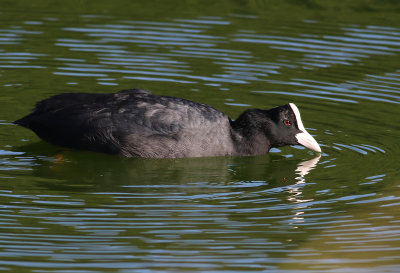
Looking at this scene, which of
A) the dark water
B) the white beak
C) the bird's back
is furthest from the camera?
the white beak

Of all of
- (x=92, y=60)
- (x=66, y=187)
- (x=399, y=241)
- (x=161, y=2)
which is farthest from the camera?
(x=161, y=2)

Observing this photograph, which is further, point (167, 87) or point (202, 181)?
point (167, 87)

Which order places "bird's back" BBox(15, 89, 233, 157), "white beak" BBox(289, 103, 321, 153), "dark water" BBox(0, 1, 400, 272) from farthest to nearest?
"white beak" BBox(289, 103, 321, 153) < "bird's back" BBox(15, 89, 233, 157) < "dark water" BBox(0, 1, 400, 272)

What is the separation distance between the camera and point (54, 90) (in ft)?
37.3

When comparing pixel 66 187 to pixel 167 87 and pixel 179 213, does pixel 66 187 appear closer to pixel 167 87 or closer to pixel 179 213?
pixel 179 213

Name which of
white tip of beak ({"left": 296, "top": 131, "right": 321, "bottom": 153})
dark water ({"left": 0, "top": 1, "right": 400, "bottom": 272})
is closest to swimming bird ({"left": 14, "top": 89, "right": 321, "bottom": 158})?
white tip of beak ({"left": 296, "top": 131, "right": 321, "bottom": 153})

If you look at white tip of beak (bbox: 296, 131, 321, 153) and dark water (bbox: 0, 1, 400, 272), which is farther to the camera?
white tip of beak (bbox: 296, 131, 321, 153)

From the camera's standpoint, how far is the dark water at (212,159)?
693 centimetres

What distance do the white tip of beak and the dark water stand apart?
15 cm

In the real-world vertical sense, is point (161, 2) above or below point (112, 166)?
above

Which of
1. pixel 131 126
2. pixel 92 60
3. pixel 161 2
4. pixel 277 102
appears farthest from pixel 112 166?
pixel 161 2

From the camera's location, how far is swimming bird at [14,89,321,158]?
30.5 feet

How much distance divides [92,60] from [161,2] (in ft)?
11.0

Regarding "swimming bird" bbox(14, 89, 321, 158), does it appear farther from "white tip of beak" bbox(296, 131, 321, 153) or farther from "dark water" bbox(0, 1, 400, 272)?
"dark water" bbox(0, 1, 400, 272)
